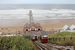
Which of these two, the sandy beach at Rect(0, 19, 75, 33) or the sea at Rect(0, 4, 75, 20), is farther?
the sea at Rect(0, 4, 75, 20)

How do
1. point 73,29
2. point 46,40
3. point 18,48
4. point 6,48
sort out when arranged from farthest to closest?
point 73,29, point 46,40, point 18,48, point 6,48

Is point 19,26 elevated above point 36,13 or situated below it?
below

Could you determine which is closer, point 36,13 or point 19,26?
point 19,26

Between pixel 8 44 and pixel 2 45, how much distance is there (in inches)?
15.1

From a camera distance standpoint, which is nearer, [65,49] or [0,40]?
[0,40]

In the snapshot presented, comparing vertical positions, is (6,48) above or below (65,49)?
above

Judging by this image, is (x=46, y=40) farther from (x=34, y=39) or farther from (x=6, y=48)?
(x=6, y=48)

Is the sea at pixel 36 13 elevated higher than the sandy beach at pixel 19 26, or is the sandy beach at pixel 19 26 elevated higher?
the sea at pixel 36 13

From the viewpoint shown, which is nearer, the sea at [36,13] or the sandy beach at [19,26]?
the sandy beach at [19,26]

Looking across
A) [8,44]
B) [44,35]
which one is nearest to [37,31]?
[44,35]

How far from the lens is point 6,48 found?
18.6 feet

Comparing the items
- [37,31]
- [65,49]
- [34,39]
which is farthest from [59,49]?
[37,31]

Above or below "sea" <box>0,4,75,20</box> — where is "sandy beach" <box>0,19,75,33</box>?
below

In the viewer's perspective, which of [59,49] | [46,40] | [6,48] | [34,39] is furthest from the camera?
[34,39]
